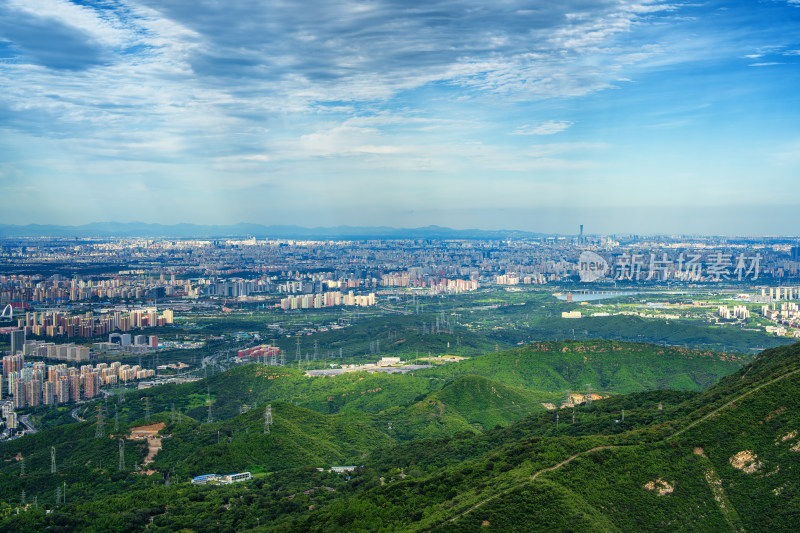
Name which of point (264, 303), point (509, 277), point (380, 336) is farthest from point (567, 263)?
point (380, 336)

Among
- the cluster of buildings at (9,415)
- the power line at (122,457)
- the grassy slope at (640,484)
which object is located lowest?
the cluster of buildings at (9,415)

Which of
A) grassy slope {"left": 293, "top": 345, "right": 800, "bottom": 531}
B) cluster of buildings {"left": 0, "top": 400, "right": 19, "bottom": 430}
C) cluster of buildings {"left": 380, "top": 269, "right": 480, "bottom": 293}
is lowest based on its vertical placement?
cluster of buildings {"left": 0, "top": 400, "right": 19, "bottom": 430}

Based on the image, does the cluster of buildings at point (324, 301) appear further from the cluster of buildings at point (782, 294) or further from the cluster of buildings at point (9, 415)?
the cluster of buildings at point (782, 294)

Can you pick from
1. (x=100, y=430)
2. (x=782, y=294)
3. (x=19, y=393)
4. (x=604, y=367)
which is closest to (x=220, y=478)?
(x=100, y=430)

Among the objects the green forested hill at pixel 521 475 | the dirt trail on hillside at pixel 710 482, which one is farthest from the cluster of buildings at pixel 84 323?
the dirt trail on hillside at pixel 710 482

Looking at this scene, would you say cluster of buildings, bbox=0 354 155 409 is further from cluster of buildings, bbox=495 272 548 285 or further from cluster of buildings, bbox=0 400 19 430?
cluster of buildings, bbox=495 272 548 285

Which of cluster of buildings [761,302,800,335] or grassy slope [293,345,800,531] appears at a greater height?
grassy slope [293,345,800,531]

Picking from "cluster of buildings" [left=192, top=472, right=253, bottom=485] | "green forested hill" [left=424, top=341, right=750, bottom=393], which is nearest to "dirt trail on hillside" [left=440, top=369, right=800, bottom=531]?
"cluster of buildings" [left=192, top=472, right=253, bottom=485]
